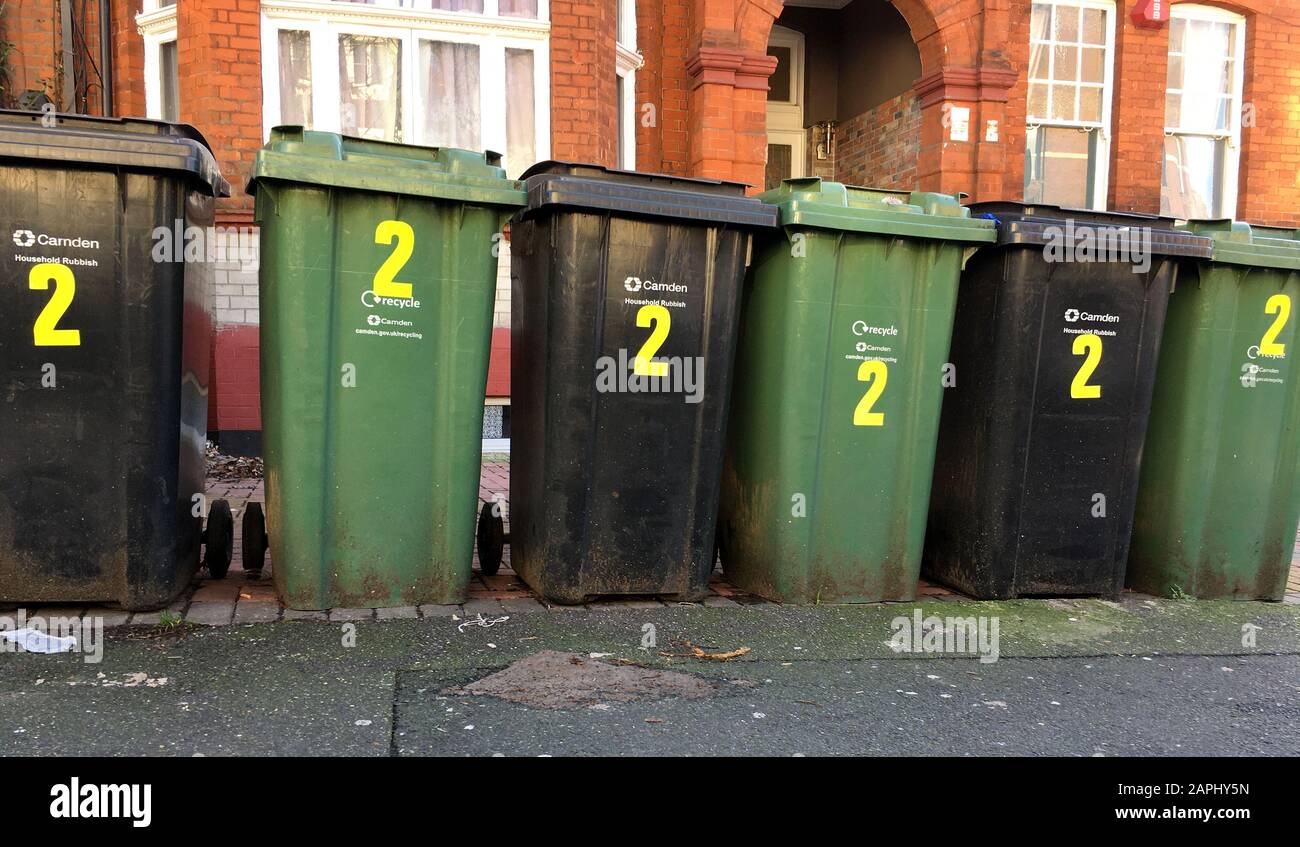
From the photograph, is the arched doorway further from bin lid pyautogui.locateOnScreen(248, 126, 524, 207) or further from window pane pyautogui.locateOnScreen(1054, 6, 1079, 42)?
bin lid pyautogui.locateOnScreen(248, 126, 524, 207)

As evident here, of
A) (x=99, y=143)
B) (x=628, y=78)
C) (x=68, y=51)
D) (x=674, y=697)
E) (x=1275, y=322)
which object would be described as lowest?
(x=674, y=697)

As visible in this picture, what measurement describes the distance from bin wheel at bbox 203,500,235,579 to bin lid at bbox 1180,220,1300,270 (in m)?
4.71

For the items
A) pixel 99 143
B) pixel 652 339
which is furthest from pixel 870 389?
pixel 99 143

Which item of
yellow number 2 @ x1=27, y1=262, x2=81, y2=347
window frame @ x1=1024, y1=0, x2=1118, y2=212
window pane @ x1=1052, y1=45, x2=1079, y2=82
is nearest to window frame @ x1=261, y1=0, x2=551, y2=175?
yellow number 2 @ x1=27, y1=262, x2=81, y2=347

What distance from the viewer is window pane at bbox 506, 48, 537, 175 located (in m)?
8.34

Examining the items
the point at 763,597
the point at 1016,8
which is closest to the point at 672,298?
the point at 763,597

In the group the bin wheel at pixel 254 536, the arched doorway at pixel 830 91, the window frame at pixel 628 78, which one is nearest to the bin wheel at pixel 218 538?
the bin wheel at pixel 254 536

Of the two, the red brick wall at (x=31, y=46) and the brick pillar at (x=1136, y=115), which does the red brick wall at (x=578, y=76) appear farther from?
the brick pillar at (x=1136, y=115)

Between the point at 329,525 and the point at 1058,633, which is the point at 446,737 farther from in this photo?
the point at 1058,633

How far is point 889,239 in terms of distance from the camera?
170 inches

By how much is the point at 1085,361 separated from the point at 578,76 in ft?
17.5

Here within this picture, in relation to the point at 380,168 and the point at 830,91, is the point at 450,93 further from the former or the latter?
the point at 830,91

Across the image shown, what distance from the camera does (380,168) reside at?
3781mm

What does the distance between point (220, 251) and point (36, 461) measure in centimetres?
447
